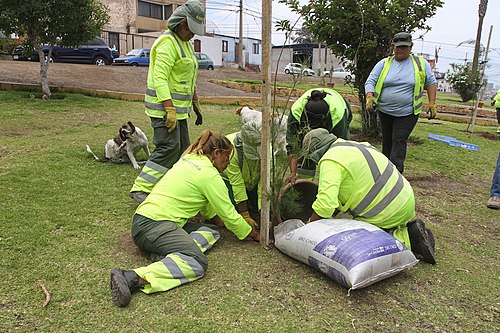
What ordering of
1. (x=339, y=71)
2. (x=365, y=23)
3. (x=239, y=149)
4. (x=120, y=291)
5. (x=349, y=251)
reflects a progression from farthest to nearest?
(x=339, y=71) → (x=365, y=23) → (x=239, y=149) → (x=349, y=251) → (x=120, y=291)

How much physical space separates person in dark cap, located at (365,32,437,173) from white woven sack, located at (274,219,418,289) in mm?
2078

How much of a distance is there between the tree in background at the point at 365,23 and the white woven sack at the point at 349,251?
4.48 m

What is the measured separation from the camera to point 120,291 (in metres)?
2.28

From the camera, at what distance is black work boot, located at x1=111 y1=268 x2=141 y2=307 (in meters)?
2.28

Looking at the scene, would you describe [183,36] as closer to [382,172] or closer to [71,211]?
[71,211]

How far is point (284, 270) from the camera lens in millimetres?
2809

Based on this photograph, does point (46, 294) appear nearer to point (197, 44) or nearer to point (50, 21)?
point (50, 21)

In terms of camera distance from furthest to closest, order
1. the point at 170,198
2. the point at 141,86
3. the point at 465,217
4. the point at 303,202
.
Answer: the point at 141,86
the point at 465,217
the point at 303,202
the point at 170,198

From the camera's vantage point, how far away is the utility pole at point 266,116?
2736 millimetres

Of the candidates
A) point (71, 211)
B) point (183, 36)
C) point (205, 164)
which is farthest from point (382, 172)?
point (71, 211)

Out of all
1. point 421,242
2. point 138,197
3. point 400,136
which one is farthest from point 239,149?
point 400,136

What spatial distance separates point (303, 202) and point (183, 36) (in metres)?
1.70

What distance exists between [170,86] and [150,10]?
133 ft

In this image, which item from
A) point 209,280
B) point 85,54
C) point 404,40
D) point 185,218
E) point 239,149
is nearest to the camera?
point 209,280
